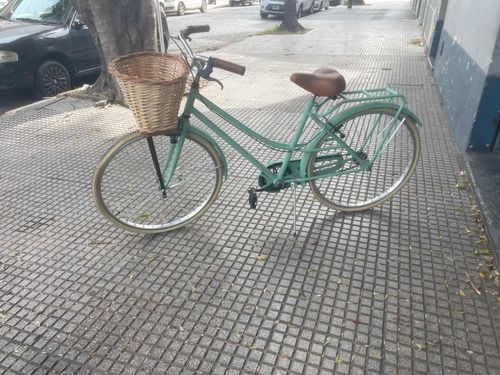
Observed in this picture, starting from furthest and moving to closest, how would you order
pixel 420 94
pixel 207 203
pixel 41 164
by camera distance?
pixel 420 94
pixel 41 164
pixel 207 203

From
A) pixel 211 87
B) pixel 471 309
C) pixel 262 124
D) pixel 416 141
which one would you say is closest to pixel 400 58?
pixel 211 87

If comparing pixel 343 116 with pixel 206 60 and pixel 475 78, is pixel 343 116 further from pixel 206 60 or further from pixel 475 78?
pixel 475 78

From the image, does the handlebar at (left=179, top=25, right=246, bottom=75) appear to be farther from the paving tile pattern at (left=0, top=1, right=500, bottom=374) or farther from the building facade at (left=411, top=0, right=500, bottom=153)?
the building facade at (left=411, top=0, right=500, bottom=153)

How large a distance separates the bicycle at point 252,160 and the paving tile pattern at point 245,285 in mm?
188

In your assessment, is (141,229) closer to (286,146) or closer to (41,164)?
(286,146)

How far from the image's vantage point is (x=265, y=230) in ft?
10.4

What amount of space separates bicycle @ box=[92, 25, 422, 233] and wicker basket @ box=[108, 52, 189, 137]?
6.0 inches

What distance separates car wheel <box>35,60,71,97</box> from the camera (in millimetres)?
6461

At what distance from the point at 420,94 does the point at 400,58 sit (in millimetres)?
3057

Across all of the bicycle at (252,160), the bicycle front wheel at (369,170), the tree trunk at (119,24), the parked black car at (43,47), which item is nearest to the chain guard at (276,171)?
the bicycle at (252,160)

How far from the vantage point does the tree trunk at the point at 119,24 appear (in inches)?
215

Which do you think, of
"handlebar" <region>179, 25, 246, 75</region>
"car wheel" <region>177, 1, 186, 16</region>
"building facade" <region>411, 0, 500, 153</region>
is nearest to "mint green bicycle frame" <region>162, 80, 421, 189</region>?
"handlebar" <region>179, 25, 246, 75</region>

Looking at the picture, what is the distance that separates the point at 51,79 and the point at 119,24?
1856 mm

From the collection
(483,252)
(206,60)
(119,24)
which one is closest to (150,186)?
(206,60)
